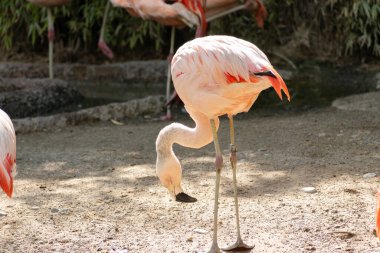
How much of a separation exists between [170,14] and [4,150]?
3.28m

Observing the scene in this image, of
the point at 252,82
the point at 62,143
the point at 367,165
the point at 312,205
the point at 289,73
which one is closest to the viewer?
the point at 252,82

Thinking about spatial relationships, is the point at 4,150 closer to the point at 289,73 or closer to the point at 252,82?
the point at 252,82

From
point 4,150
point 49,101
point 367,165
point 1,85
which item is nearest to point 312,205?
point 367,165

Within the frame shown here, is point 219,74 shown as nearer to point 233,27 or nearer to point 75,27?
point 233,27

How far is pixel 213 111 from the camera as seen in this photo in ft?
11.1

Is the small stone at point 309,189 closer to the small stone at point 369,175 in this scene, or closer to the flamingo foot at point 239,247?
the small stone at point 369,175

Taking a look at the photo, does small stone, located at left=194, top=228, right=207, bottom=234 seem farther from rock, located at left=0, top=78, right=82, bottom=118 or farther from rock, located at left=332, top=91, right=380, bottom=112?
rock, located at left=0, top=78, right=82, bottom=118

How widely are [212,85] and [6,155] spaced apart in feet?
3.21

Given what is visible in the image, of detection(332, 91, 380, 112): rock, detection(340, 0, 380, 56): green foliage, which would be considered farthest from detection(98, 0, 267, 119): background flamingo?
detection(340, 0, 380, 56): green foliage

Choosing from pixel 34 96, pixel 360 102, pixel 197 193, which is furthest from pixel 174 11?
pixel 197 193

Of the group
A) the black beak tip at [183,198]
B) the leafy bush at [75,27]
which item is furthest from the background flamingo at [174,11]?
the black beak tip at [183,198]

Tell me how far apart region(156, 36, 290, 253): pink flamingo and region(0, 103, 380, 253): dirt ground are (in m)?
0.33

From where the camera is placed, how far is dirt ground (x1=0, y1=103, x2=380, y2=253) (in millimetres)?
3531

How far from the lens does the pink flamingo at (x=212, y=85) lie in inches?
127
